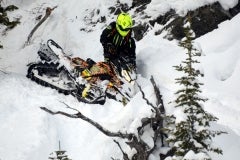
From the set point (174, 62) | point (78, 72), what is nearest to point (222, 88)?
point (174, 62)

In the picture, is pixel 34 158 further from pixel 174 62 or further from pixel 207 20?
pixel 207 20

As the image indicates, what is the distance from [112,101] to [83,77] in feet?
Result: 4.28

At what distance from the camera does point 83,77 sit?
441 inches

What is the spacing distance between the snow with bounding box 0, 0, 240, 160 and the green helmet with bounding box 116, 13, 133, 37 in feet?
4.00

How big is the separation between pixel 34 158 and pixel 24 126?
1262 mm

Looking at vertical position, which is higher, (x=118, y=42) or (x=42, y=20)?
(x=42, y=20)

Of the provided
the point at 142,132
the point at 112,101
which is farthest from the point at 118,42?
the point at 142,132

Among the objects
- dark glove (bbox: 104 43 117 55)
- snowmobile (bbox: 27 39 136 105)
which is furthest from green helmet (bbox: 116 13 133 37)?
snowmobile (bbox: 27 39 136 105)

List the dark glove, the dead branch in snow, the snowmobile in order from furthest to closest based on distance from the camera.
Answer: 1. the dark glove
2. the snowmobile
3. the dead branch in snow

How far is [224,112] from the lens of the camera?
26.1 ft

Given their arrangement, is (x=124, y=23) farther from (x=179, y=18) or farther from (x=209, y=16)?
(x=209, y=16)

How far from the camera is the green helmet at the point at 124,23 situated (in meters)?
10.7

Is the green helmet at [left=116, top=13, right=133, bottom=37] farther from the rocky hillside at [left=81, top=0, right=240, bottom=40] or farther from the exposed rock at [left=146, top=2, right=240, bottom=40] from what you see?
the exposed rock at [left=146, top=2, right=240, bottom=40]

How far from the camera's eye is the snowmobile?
10297 millimetres
